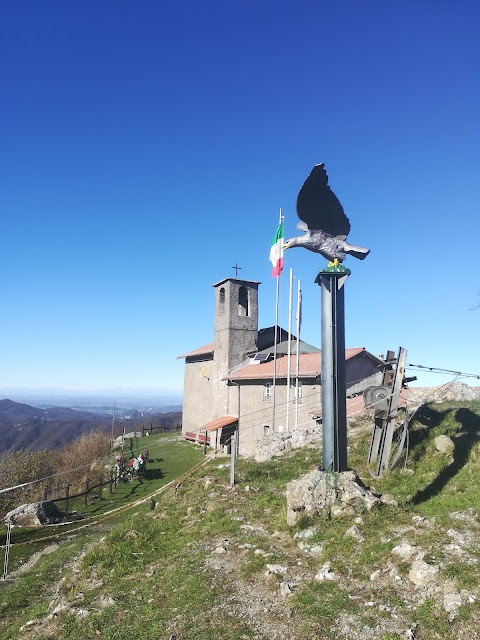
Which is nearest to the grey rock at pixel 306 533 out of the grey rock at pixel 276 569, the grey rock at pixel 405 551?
the grey rock at pixel 276 569

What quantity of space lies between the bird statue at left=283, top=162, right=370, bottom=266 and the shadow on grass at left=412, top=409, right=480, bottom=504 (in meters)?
6.24

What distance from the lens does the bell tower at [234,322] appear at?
115ft

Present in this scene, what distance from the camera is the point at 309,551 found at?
27.9ft

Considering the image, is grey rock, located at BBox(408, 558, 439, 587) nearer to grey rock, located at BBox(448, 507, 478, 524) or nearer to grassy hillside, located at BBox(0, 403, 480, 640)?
grassy hillside, located at BBox(0, 403, 480, 640)

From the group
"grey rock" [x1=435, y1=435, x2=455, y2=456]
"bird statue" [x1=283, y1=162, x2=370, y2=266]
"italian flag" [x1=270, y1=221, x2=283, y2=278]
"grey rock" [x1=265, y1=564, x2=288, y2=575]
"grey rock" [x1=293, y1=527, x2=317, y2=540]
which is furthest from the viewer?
"italian flag" [x1=270, y1=221, x2=283, y2=278]

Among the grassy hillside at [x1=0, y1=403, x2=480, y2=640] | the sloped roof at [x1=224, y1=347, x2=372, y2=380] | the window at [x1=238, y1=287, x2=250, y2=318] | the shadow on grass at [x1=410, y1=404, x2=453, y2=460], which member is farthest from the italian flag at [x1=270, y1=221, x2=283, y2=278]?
the window at [x1=238, y1=287, x2=250, y2=318]

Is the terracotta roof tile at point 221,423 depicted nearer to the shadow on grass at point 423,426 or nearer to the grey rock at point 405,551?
the shadow on grass at point 423,426

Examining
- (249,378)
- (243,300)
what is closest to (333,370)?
(249,378)

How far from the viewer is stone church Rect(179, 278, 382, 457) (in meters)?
26.9

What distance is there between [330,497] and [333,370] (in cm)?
299

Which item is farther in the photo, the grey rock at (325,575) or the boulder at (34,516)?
the boulder at (34,516)

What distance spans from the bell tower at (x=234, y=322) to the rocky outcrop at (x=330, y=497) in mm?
24562

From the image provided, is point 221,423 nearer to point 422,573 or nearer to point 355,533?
point 355,533

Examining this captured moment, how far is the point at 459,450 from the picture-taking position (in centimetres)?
1307
